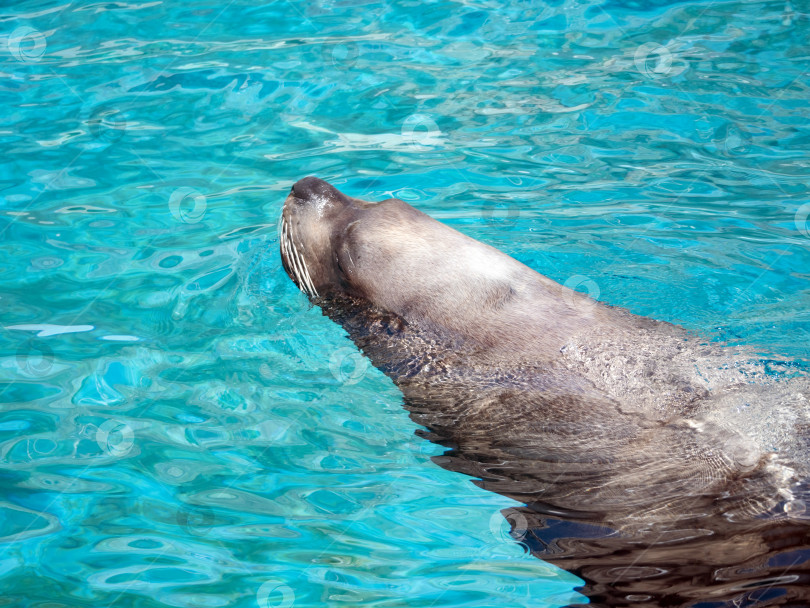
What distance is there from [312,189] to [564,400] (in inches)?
69.9

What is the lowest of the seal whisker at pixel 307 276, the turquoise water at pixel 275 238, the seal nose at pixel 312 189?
the turquoise water at pixel 275 238

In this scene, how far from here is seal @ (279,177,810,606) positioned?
3000 millimetres

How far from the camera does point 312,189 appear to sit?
4.42 meters

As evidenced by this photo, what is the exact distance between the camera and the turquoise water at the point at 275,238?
3420 mm

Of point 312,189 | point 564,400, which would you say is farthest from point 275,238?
point 564,400

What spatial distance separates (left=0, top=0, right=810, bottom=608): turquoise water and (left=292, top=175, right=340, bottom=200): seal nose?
2.22 ft

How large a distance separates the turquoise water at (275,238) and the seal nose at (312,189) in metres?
0.68

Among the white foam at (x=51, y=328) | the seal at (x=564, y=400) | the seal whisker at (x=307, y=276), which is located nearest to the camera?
the seal at (x=564, y=400)

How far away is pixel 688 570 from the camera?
2887 millimetres

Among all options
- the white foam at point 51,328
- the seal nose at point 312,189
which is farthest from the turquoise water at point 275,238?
the seal nose at point 312,189

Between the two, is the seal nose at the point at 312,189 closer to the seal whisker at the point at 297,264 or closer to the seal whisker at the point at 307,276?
the seal whisker at the point at 297,264

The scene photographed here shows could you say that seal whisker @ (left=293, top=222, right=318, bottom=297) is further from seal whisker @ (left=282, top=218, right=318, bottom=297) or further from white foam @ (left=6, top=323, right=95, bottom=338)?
white foam @ (left=6, top=323, right=95, bottom=338)

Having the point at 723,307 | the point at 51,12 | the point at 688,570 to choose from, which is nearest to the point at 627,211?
the point at 723,307

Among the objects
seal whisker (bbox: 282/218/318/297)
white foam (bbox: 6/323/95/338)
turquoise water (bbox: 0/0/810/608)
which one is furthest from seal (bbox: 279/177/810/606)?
white foam (bbox: 6/323/95/338)
